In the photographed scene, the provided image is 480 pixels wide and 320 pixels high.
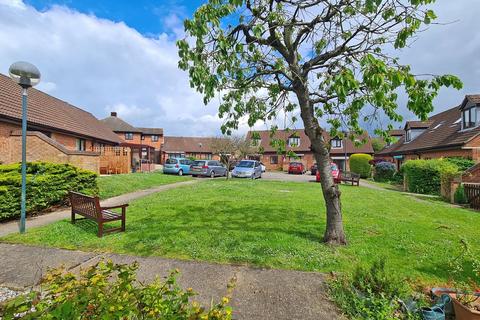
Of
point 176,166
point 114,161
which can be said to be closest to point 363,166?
point 176,166

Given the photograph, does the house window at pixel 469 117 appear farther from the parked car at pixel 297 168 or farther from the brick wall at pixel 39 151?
the brick wall at pixel 39 151

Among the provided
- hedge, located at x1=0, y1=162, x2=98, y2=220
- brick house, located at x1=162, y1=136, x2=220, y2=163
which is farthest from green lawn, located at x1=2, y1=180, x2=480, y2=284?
brick house, located at x1=162, y1=136, x2=220, y2=163

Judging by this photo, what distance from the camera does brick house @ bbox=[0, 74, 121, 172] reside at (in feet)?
41.8

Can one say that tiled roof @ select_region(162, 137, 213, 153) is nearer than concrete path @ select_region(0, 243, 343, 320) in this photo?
No

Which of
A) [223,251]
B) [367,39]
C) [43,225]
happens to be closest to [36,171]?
[43,225]

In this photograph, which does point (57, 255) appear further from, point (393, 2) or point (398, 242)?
point (393, 2)

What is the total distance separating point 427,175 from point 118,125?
47.8 meters

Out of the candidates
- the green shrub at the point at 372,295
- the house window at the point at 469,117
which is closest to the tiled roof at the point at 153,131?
the house window at the point at 469,117

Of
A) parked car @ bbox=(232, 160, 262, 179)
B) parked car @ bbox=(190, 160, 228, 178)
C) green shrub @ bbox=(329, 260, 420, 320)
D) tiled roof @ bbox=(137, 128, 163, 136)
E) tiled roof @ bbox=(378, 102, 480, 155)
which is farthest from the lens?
tiled roof @ bbox=(137, 128, 163, 136)

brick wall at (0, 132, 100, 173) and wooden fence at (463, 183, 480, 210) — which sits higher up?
brick wall at (0, 132, 100, 173)

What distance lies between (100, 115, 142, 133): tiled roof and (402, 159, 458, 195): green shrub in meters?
44.4

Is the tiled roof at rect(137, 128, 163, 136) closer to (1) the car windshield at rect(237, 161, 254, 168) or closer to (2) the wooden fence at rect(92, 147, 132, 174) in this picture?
(2) the wooden fence at rect(92, 147, 132, 174)

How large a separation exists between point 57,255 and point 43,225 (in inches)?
115

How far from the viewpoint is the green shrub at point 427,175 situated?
637 inches
